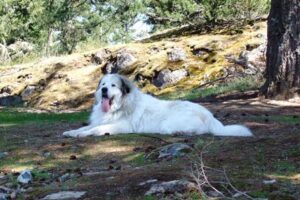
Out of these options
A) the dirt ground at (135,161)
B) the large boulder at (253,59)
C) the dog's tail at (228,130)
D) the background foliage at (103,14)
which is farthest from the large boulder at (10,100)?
the dog's tail at (228,130)

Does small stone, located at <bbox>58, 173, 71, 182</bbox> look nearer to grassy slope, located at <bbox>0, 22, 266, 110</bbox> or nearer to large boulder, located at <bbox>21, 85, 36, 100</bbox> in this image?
grassy slope, located at <bbox>0, 22, 266, 110</bbox>

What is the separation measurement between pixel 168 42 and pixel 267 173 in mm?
18615

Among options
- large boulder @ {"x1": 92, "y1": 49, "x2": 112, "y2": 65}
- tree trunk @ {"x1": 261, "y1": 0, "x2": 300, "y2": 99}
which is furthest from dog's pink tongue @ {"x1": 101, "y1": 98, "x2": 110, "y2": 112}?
large boulder @ {"x1": 92, "y1": 49, "x2": 112, "y2": 65}

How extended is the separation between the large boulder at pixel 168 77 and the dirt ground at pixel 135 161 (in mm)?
10180

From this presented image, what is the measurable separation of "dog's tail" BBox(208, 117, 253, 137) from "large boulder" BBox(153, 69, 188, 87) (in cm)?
1193

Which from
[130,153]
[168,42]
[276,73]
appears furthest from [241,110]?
[168,42]

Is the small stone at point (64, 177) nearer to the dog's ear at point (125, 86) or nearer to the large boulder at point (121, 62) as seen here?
the dog's ear at point (125, 86)

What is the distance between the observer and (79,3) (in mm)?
25609

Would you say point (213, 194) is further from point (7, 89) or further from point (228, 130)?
point (7, 89)

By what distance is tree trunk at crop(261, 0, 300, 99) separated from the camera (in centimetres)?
1345

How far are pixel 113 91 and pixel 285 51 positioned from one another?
516 cm

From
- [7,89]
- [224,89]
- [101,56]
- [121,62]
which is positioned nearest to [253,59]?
[224,89]

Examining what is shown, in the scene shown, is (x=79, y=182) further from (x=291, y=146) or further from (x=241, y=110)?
(x=241, y=110)

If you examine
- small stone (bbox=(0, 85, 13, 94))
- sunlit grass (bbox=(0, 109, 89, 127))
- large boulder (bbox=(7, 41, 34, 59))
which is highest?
large boulder (bbox=(7, 41, 34, 59))
